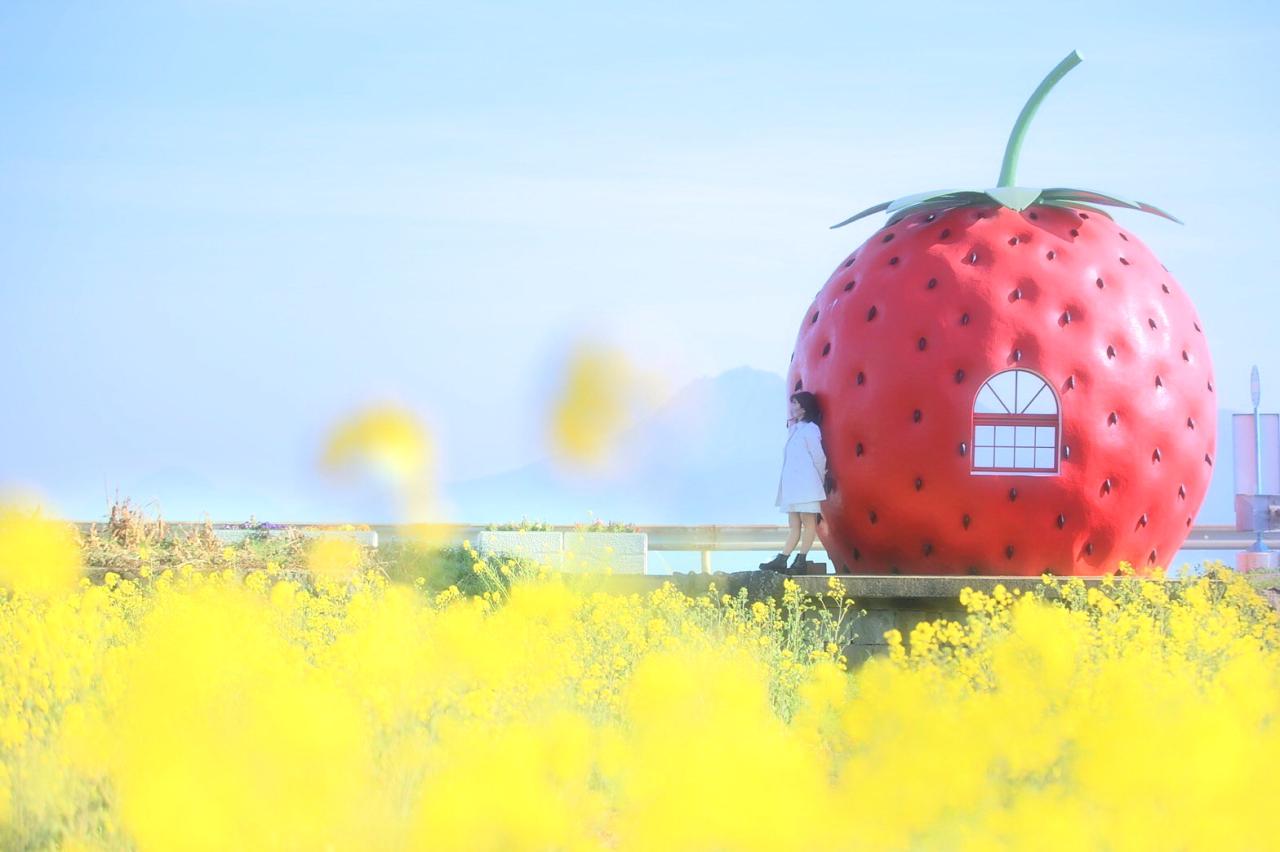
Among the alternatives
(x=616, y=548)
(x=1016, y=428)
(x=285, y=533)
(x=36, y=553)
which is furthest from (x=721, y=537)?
(x=1016, y=428)

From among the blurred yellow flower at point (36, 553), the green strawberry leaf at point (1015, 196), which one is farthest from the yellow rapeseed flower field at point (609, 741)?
the blurred yellow flower at point (36, 553)

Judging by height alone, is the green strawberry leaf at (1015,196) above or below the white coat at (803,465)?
above

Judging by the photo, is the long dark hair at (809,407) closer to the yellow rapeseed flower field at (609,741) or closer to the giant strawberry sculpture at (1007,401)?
the giant strawberry sculpture at (1007,401)

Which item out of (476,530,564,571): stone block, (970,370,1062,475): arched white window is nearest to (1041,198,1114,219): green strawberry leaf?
(970,370,1062,475): arched white window

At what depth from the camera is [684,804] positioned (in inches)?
142

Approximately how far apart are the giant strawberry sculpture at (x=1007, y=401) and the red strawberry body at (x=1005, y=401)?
11 millimetres

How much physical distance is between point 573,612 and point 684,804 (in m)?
4.68

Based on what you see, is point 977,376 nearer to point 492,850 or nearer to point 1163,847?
point 1163,847

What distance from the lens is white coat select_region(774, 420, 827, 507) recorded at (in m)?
8.62

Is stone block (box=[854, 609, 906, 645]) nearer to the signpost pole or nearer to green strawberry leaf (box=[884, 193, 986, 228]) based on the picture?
green strawberry leaf (box=[884, 193, 986, 228])

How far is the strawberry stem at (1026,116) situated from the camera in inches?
370

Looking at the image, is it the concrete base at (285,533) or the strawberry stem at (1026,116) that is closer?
the strawberry stem at (1026,116)

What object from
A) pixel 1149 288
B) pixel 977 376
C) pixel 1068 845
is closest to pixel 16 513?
pixel 977 376

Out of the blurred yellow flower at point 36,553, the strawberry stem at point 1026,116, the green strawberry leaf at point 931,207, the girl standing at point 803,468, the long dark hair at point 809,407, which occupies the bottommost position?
the blurred yellow flower at point 36,553
